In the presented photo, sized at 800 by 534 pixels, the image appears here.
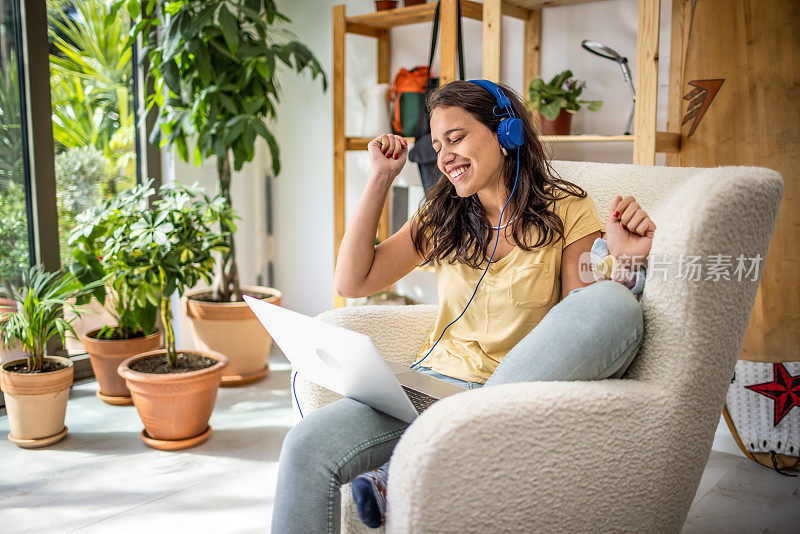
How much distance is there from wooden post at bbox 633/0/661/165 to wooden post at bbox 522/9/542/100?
55 cm

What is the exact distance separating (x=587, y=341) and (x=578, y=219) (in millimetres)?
453

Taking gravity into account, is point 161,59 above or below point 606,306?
above

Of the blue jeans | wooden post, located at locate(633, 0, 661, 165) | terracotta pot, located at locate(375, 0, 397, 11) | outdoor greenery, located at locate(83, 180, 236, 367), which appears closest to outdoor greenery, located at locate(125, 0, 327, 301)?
outdoor greenery, located at locate(83, 180, 236, 367)

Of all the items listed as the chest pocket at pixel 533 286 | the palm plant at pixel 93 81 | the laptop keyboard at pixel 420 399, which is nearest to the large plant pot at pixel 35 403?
the palm plant at pixel 93 81

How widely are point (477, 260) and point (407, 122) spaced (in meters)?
1.37

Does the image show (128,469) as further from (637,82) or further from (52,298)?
(637,82)

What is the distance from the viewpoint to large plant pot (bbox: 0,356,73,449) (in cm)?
213

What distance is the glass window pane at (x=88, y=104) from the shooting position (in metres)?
2.70

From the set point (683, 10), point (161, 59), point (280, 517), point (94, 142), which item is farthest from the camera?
point (94, 142)

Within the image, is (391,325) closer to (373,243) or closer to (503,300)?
(373,243)

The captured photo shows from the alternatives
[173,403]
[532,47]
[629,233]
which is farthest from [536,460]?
[532,47]

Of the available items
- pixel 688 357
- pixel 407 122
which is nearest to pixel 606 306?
pixel 688 357

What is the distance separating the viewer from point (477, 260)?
4.76ft

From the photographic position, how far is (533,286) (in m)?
1.36
